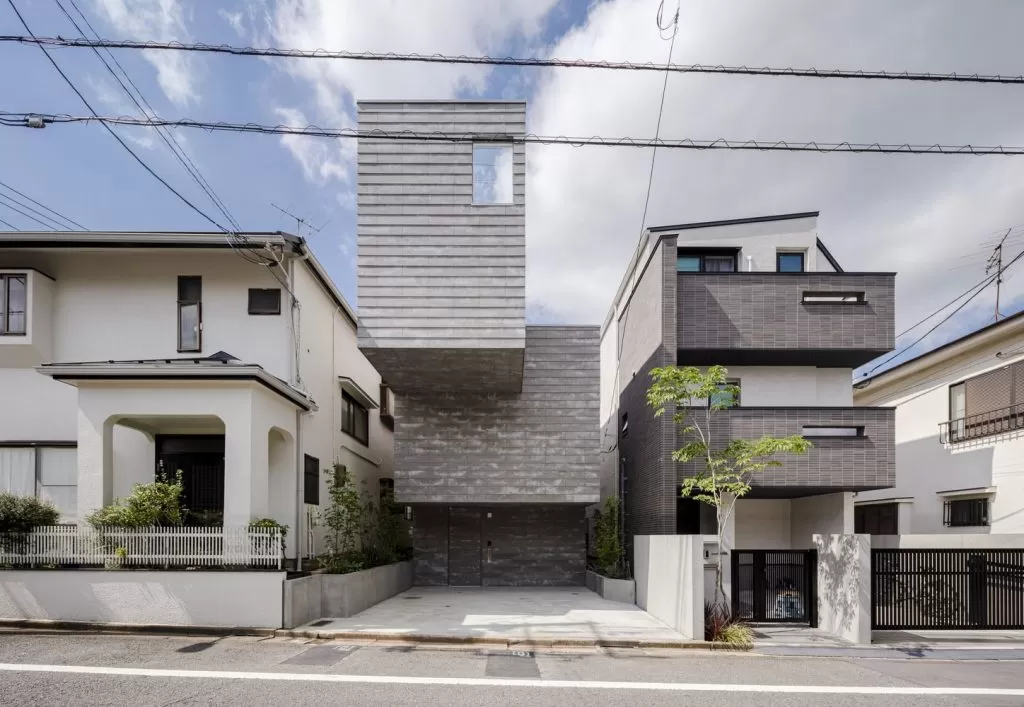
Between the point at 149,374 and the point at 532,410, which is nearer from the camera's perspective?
the point at 149,374

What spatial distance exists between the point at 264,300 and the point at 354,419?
5357mm

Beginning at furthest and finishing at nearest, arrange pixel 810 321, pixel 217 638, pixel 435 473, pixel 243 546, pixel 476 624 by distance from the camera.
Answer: pixel 435 473
pixel 810 321
pixel 476 624
pixel 243 546
pixel 217 638

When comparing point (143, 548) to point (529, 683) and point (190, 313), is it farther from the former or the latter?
point (529, 683)

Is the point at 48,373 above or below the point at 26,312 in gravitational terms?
below

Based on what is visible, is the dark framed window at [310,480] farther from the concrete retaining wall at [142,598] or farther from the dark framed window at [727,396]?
the dark framed window at [727,396]

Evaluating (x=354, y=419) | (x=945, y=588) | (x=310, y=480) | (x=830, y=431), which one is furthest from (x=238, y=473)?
(x=945, y=588)

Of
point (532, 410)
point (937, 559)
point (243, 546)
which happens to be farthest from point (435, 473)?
point (937, 559)

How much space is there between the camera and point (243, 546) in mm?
9852

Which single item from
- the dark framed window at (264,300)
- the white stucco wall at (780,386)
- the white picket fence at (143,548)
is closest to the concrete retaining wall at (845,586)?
the white stucco wall at (780,386)

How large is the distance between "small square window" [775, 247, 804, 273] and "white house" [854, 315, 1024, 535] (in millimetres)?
4122

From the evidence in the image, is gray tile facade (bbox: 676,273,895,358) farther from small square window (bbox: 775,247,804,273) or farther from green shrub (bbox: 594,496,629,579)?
green shrub (bbox: 594,496,629,579)

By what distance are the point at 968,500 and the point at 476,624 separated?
12.5 meters

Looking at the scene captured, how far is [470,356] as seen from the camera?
11922 millimetres

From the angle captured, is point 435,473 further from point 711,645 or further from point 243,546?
point 711,645
